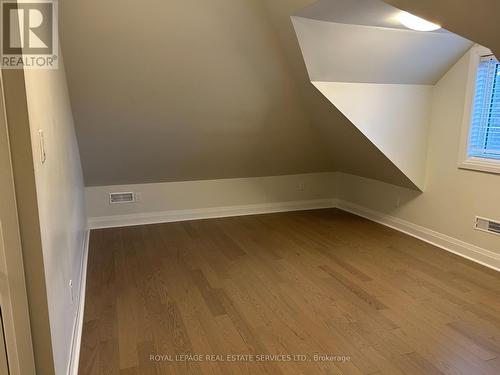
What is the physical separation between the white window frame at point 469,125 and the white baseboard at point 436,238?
2.31ft

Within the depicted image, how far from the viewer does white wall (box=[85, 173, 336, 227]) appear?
4180 millimetres

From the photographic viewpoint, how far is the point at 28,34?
53.4 inches

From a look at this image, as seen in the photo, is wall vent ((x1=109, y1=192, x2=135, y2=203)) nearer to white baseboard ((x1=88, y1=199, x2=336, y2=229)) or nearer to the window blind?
white baseboard ((x1=88, y1=199, x2=336, y2=229))

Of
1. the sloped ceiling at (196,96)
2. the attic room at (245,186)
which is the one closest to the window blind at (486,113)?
the attic room at (245,186)

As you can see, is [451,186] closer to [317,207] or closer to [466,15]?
[317,207]

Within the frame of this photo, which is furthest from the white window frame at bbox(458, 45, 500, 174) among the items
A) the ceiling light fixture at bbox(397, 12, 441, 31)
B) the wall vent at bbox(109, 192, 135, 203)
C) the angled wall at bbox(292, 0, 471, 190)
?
the wall vent at bbox(109, 192, 135, 203)

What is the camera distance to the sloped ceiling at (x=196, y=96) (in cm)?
255

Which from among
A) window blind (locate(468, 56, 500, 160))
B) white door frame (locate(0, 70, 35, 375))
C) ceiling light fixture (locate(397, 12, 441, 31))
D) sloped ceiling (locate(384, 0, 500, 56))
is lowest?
white door frame (locate(0, 70, 35, 375))

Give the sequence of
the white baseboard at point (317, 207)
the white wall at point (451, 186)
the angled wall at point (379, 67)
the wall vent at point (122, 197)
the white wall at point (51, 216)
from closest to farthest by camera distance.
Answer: the white wall at point (51, 216), the angled wall at point (379, 67), the white wall at point (451, 186), the white baseboard at point (317, 207), the wall vent at point (122, 197)

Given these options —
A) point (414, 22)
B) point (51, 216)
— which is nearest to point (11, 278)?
point (51, 216)

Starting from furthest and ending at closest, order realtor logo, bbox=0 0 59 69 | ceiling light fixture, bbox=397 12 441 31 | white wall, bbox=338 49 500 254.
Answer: white wall, bbox=338 49 500 254
ceiling light fixture, bbox=397 12 441 31
realtor logo, bbox=0 0 59 69

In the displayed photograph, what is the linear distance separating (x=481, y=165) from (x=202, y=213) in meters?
3.01

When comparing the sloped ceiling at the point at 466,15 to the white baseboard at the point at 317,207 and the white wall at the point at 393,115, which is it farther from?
the white baseboard at the point at 317,207

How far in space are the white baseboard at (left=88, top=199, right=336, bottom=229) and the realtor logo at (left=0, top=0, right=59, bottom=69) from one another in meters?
2.39
